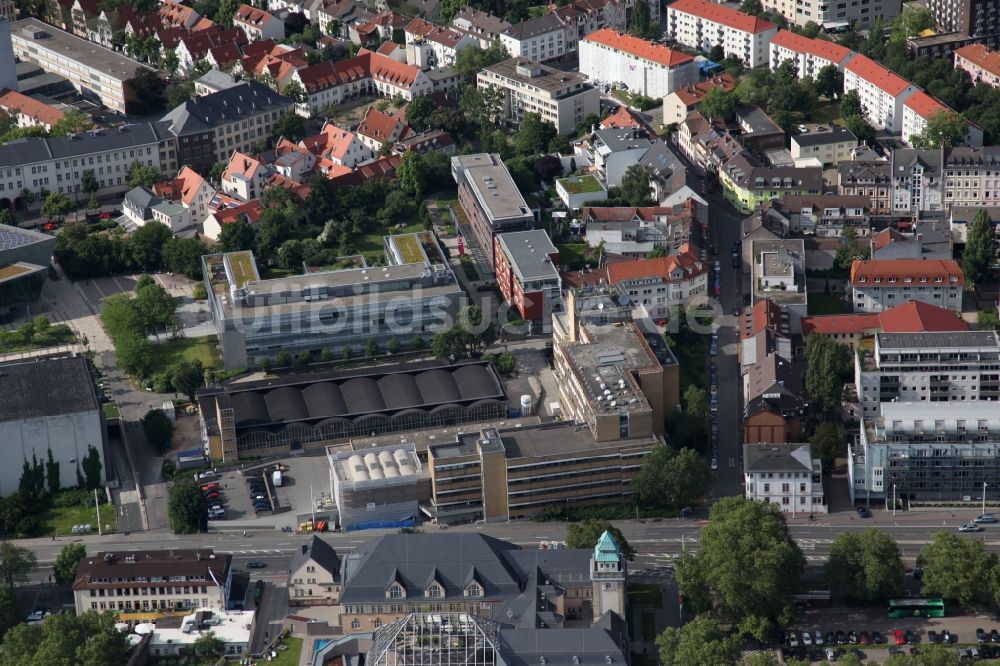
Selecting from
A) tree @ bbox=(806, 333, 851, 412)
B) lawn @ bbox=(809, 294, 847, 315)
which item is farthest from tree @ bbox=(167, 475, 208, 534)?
lawn @ bbox=(809, 294, 847, 315)

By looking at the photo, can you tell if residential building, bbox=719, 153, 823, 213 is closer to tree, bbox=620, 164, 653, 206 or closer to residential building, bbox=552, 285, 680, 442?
tree, bbox=620, 164, 653, 206

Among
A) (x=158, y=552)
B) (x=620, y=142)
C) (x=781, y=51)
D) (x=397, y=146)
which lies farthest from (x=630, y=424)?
(x=781, y=51)

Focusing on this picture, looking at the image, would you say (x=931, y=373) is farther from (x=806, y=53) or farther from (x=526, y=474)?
(x=806, y=53)

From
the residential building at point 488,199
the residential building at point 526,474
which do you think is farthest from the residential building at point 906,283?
the residential building at point 526,474

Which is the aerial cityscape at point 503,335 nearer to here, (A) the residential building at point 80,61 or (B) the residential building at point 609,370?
(B) the residential building at point 609,370

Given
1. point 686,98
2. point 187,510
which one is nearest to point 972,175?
point 686,98

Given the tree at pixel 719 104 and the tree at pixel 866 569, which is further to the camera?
the tree at pixel 719 104
